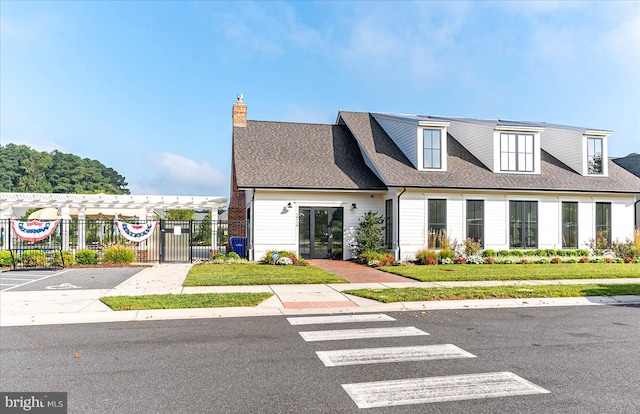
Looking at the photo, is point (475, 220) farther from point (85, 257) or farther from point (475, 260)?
point (85, 257)

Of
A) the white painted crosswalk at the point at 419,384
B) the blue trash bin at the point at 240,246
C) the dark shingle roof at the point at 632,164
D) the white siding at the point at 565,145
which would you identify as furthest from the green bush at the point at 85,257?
the dark shingle roof at the point at 632,164

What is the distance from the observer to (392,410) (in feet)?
14.5

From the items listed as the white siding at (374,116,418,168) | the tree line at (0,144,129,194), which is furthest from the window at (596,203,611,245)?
the tree line at (0,144,129,194)

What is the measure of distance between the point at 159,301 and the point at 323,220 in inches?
439

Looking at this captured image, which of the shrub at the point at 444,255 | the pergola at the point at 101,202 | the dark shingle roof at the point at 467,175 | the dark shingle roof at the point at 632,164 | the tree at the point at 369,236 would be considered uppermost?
the dark shingle roof at the point at 632,164

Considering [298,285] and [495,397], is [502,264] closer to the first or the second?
[298,285]

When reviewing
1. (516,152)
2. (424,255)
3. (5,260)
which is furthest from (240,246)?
(516,152)

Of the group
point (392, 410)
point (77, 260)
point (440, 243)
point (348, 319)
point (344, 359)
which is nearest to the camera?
point (392, 410)

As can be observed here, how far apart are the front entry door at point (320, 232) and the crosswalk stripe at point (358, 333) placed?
1242 cm

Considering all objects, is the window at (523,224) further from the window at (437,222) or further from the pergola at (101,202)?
the pergola at (101,202)

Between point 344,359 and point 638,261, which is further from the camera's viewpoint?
point 638,261

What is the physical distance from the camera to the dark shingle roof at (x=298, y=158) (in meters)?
20.0

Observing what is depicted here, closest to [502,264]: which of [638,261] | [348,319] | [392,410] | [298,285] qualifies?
[638,261]

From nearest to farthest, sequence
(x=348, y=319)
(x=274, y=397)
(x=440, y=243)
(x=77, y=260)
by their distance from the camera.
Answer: (x=274, y=397)
(x=348, y=319)
(x=77, y=260)
(x=440, y=243)
